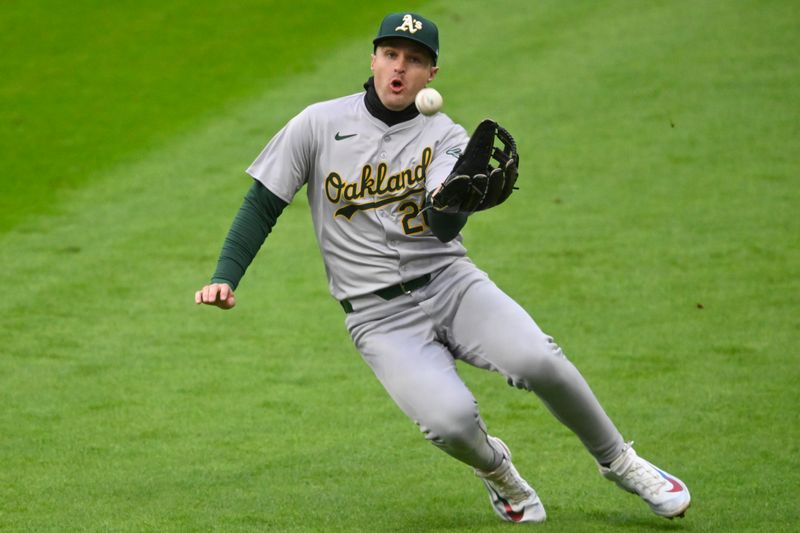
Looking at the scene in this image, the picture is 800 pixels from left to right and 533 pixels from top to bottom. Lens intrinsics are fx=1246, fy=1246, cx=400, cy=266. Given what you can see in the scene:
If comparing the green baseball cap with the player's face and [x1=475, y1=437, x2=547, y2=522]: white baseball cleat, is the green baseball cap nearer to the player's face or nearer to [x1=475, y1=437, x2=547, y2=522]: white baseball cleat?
the player's face

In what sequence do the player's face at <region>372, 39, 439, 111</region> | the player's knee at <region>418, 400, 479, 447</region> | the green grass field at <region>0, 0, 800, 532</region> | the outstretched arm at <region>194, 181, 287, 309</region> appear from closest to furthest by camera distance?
the player's knee at <region>418, 400, 479, 447</region> < the outstretched arm at <region>194, 181, 287, 309</region> < the player's face at <region>372, 39, 439, 111</region> < the green grass field at <region>0, 0, 800, 532</region>

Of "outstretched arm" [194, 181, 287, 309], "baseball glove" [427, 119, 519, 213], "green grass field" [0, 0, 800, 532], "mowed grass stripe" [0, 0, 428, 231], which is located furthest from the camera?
"mowed grass stripe" [0, 0, 428, 231]

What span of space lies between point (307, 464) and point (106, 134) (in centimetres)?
545

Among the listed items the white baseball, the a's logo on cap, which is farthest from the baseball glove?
the a's logo on cap

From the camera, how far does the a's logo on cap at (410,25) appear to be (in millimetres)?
4523

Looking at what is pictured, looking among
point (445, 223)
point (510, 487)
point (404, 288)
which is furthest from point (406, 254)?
point (510, 487)

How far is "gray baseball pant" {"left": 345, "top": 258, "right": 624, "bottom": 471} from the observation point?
14.3 ft

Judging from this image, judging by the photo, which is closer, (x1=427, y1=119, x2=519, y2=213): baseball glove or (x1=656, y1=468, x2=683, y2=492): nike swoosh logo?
(x1=427, y1=119, x2=519, y2=213): baseball glove

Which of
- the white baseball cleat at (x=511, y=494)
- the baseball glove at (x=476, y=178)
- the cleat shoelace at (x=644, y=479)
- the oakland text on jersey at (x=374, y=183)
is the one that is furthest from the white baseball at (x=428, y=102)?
the cleat shoelace at (x=644, y=479)

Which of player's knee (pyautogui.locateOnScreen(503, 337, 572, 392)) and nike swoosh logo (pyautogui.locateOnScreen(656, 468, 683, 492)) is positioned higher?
player's knee (pyautogui.locateOnScreen(503, 337, 572, 392))

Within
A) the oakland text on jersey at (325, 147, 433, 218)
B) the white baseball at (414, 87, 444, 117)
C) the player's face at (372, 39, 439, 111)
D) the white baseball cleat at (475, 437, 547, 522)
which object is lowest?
the white baseball cleat at (475, 437, 547, 522)

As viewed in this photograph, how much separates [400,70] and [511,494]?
64.2 inches

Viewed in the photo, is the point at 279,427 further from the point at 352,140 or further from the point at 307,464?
the point at 352,140

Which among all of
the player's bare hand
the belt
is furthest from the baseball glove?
the player's bare hand
